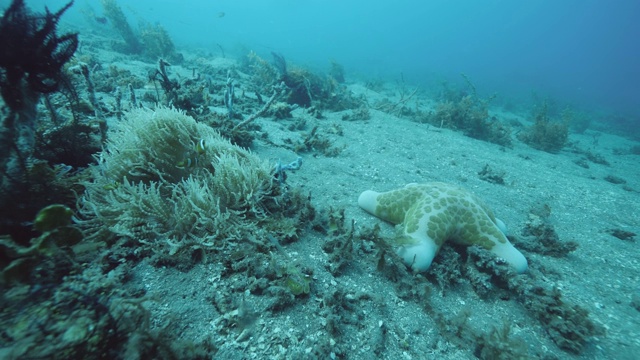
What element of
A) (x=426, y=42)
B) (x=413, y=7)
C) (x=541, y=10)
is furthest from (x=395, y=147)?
(x=541, y=10)

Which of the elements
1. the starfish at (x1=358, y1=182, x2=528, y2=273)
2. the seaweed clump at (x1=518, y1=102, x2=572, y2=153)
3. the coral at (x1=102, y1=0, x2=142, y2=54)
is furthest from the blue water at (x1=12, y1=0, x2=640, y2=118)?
the starfish at (x1=358, y1=182, x2=528, y2=273)

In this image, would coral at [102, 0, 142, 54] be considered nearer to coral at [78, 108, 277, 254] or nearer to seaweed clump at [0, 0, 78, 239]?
coral at [78, 108, 277, 254]

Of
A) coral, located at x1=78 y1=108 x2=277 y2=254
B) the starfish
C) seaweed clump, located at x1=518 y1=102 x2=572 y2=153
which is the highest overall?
coral, located at x1=78 y1=108 x2=277 y2=254

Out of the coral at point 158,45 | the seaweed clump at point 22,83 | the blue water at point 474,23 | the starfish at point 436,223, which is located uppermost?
the blue water at point 474,23

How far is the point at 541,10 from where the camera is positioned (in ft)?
466

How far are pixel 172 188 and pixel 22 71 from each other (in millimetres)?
1621

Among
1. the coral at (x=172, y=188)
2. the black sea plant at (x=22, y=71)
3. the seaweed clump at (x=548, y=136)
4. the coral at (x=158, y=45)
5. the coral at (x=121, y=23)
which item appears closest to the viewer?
the black sea plant at (x=22, y=71)

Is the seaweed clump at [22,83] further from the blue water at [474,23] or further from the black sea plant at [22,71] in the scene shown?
the blue water at [474,23]

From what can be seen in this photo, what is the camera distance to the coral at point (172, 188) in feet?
8.98

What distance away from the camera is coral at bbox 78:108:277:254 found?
274cm

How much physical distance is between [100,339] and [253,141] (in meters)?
5.25

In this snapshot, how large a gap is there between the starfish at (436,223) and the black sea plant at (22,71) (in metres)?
3.94

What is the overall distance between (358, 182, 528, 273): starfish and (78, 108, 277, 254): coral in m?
1.83

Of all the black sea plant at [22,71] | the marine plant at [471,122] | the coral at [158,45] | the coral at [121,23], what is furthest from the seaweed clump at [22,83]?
the coral at [121,23]
